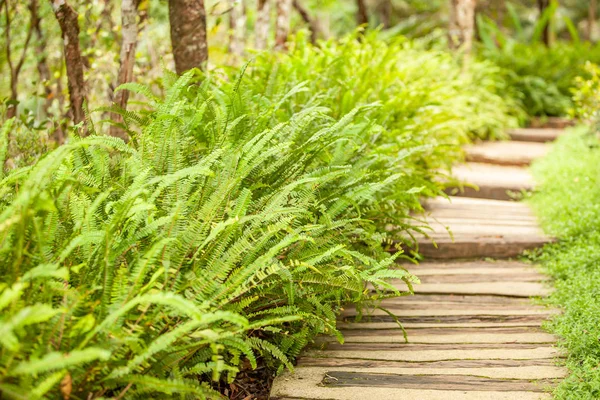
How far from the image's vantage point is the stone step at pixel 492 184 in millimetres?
5770

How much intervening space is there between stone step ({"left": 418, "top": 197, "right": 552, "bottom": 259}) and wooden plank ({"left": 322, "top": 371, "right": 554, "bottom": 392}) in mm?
1363

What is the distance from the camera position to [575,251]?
159 inches

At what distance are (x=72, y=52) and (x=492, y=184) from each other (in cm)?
390

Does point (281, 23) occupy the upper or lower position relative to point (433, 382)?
upper

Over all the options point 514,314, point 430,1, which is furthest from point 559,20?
point 514,314

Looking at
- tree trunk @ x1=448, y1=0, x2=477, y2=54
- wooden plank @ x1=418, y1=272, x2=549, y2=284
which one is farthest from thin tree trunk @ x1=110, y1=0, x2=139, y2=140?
tree trunk @ x1=448, y1=0, x2=477, y2=54

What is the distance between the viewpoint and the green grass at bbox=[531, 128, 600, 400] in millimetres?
2783

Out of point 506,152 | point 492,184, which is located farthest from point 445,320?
point 506,152

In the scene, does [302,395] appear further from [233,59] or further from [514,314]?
[233,59]

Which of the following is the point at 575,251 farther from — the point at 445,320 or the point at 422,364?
the point at 422,364

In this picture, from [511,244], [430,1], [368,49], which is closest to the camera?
[511,244]

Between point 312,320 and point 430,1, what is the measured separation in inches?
680

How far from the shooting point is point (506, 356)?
3.00 meters

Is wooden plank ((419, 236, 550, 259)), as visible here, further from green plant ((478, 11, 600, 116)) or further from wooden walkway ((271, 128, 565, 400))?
green plant ((478, 11, 600, 116))
